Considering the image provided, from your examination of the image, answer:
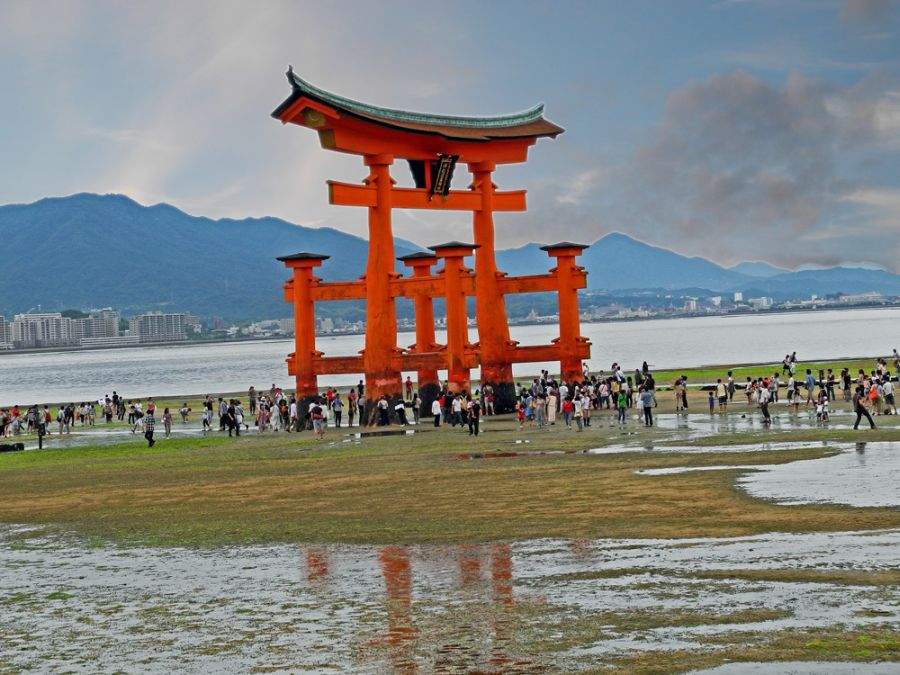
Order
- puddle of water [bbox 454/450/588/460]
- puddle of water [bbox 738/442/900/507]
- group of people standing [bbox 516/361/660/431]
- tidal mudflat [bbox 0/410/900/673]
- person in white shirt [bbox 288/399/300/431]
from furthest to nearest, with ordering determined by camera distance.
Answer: person in white shirt [bbox 288/399/300/431], group of people standing [bbox 516/361/660/431], puddle of water [bbox 454/450/588/460], puddle of water [bbox 738/442/900/507], tidal mudflat [bbox 0/410/900/673]

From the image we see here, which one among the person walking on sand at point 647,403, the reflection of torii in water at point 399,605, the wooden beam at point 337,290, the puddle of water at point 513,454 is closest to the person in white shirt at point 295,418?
the wooden beam at point 337,290

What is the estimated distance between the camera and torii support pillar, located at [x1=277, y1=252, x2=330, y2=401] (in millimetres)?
51344

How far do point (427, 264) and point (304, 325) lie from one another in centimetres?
810

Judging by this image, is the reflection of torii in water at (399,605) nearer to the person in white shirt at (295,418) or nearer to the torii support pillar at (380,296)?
the torii support pillar at (380,296)

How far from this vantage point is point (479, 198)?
178 feet

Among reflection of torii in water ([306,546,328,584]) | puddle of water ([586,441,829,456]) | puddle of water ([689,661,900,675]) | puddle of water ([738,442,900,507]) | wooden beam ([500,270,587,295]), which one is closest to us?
puddle of water ([689,661,900,675])

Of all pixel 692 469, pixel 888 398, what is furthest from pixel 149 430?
pixel 888 398

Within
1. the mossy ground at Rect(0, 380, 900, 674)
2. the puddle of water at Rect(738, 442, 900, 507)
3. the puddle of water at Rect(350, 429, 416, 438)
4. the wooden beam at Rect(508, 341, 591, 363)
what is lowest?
the mossy ground at Rect(0, 380, 900, 674)

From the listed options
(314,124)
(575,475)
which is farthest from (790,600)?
(314,124)

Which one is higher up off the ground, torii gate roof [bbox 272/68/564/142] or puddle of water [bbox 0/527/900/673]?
torii gate roof [bbox 272/68/564/142]

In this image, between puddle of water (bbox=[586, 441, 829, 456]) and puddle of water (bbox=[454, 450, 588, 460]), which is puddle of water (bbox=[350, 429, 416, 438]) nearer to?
puddle of water (bbox=[454, 450, 588, 460])

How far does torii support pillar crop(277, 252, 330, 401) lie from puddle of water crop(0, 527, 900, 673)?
31.5 meters

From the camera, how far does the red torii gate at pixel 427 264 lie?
157ft

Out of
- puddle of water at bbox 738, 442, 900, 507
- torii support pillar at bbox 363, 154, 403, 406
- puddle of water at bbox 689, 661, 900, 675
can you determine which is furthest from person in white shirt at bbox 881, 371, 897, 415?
puddle of water at bbox 689, 661, 900, 675
